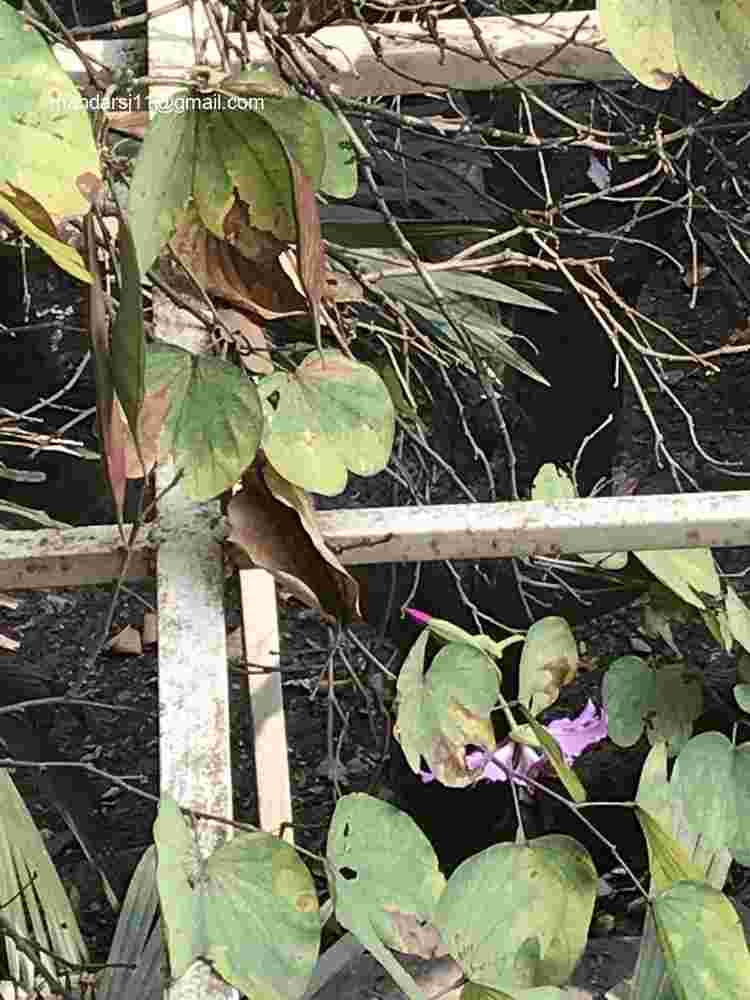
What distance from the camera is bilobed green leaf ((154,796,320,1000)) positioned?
45 centimetres

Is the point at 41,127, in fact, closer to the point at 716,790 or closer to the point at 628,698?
the point at 716,790

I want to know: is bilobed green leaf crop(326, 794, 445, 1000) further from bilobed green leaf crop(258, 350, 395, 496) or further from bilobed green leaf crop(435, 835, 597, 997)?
bilobed green leaf crop(258, 350, 395, 496)

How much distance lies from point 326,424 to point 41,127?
220mm

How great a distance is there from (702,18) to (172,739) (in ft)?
1.16

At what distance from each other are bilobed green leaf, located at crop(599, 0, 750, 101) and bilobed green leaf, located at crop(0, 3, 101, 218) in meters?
0.20

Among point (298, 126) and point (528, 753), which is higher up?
point (298, 126)

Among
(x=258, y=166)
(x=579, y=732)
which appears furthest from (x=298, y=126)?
(x=579, y=732)

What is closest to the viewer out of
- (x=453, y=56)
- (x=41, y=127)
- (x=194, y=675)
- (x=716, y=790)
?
(x=41, y=127)

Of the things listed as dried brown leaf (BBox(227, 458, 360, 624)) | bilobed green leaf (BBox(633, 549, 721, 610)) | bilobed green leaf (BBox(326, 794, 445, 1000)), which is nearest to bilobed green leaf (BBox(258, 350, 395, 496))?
dried brown leaf (BBox(227, 458, 360, 624))

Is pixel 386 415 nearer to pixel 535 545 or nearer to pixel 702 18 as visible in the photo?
pixel 535 545

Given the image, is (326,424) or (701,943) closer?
(701,943)

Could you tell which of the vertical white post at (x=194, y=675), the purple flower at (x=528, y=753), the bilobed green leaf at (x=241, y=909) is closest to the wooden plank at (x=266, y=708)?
the purple flower at (x=528, y=753)

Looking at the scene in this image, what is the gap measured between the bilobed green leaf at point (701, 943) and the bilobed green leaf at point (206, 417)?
24 centimetres

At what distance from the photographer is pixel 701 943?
518 millimetres
